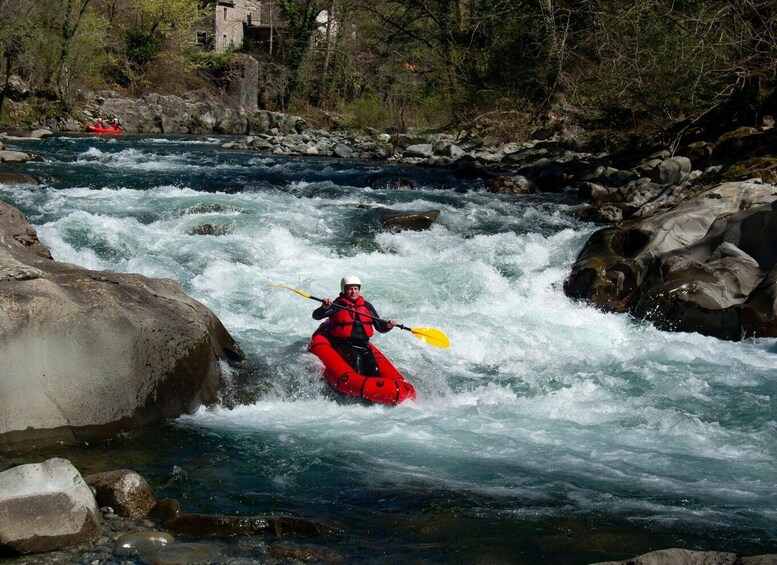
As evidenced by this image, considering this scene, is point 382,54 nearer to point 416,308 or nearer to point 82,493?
point 416,308

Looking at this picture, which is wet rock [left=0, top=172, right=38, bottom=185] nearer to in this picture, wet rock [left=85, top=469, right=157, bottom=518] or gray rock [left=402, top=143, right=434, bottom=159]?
wet rock [left=85, top=469, right=157, bottom=518]

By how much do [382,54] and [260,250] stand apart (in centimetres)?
1254

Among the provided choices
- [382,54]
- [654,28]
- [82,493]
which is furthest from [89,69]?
[82,493]

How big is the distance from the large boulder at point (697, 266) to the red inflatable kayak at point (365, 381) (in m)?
3.00

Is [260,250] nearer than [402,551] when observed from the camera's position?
No

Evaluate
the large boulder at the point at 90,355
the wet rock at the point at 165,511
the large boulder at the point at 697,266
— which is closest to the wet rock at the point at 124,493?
the wet rock at the point at 165,511

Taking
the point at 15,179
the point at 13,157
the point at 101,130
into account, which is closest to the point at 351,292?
the point at 15,179

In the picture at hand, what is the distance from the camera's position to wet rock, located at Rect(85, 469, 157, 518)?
11.5ft

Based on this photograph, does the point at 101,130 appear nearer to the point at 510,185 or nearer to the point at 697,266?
the point at 510,185

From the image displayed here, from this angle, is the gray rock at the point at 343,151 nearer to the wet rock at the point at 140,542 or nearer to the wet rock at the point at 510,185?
the wet rock at the point at 510,185

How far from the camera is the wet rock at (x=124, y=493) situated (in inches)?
138

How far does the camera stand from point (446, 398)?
20.0ft

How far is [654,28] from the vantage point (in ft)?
39.7

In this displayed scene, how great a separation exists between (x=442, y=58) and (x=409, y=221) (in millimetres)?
9071
